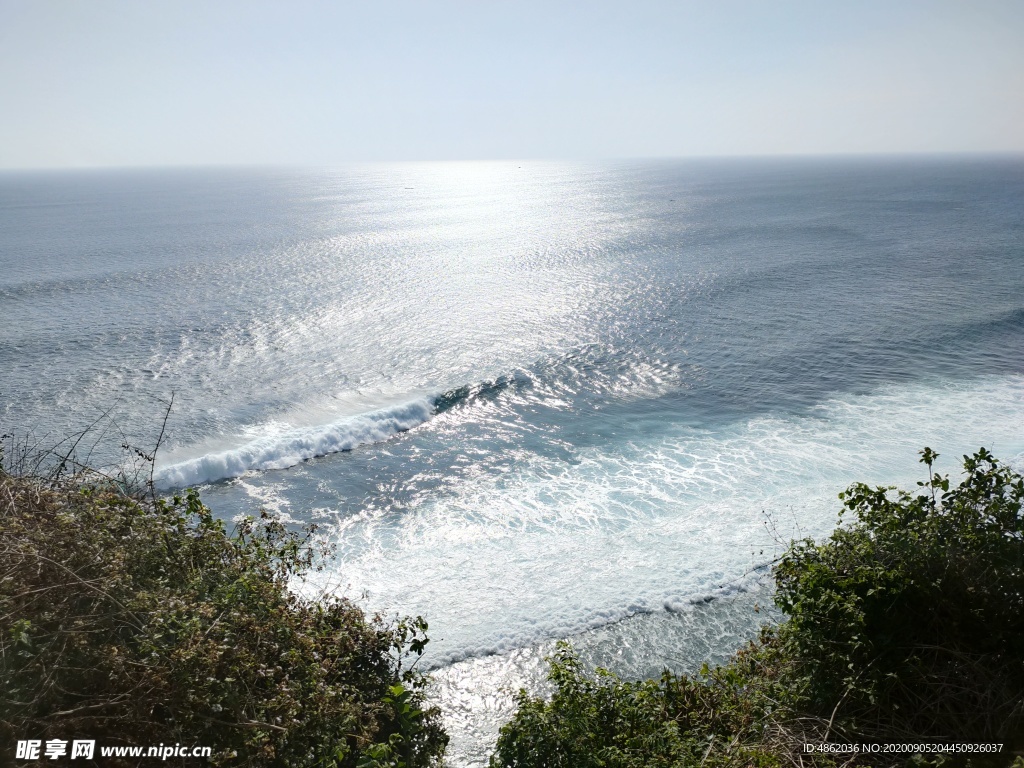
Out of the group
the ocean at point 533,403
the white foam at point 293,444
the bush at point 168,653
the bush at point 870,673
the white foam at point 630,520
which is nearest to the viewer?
the bush at point 168,653

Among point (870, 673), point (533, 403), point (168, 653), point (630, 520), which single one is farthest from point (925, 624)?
point (533, 403)

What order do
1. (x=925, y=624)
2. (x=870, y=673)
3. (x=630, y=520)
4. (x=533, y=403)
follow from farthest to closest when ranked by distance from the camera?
(x=533, y=403), (x=630, y=520), (x=925, y=624), (x=870, y=673)

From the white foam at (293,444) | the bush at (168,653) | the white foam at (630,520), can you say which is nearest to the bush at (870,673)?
the bush at (168,653)

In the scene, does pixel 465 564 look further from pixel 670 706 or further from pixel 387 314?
pixel 387 314

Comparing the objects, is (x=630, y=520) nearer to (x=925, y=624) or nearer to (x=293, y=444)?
(x=925, y=624)

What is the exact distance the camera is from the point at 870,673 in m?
10.3

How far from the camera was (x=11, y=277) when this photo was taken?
179 feet

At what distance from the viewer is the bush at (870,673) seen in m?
9.71

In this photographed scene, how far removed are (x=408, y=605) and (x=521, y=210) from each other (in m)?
106

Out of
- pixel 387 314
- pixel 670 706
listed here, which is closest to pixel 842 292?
pixel 387 314

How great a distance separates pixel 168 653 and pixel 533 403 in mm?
24452

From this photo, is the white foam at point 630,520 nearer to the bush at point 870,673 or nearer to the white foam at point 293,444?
the white foam at point 293,444

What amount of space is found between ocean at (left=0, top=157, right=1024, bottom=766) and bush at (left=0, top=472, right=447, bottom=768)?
4604mm

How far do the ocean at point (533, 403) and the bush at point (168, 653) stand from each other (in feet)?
15.1
